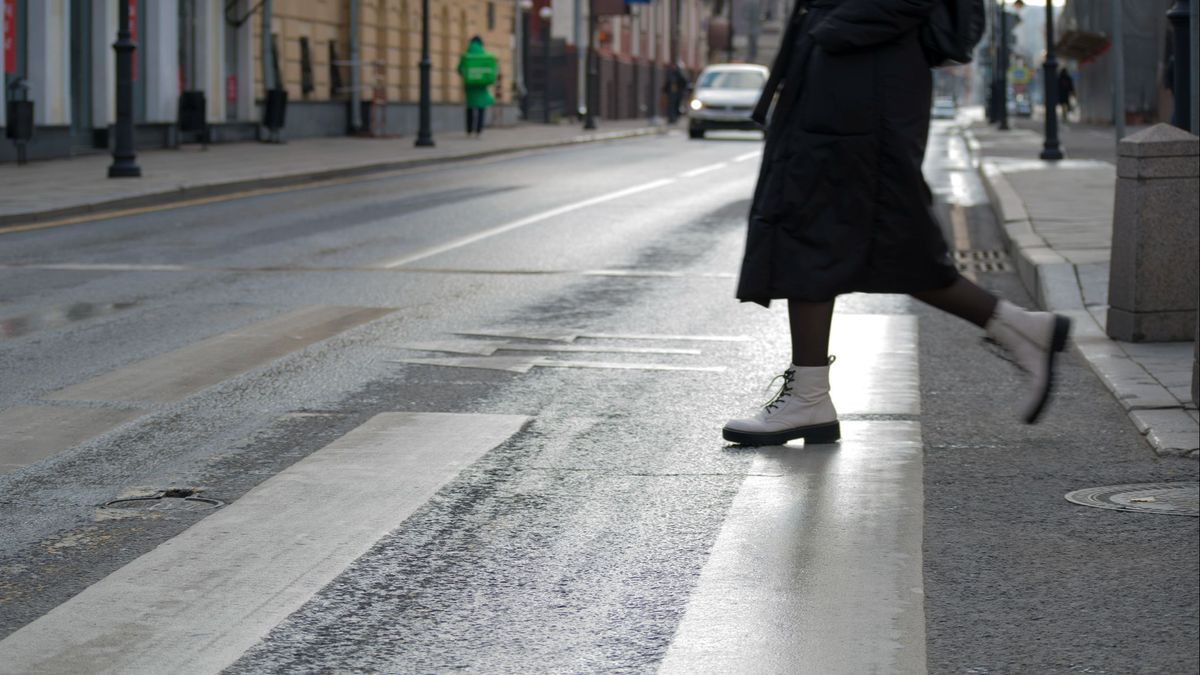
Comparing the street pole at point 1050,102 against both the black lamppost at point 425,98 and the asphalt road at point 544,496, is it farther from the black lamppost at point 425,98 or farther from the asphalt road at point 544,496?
the asphalt road at point 544,496

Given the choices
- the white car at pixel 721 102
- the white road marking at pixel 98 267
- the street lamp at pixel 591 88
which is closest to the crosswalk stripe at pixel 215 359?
the white road marking at pixel 98 267

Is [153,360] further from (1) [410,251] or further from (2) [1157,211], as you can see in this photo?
(1) [410,251]

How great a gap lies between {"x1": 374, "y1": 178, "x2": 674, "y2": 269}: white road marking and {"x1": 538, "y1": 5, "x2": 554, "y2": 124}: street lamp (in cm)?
3656

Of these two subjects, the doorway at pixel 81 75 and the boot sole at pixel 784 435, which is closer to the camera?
the boot sole at pixel 784 435

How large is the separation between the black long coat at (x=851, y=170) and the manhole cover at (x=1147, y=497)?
2.70ft

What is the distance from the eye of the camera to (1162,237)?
7.39 metres

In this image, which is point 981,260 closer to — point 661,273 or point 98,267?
point 661,273

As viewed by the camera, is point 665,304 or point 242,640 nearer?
point 242,640

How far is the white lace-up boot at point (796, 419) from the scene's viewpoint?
539 centimetres

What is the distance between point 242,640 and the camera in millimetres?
3398

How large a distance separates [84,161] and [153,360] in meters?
16.9

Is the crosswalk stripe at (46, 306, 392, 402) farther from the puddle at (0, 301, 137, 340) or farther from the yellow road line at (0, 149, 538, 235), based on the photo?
the yellow road line at (0, 149, 538, 235)

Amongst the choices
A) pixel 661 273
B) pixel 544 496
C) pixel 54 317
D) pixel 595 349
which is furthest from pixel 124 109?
pixel 544 496

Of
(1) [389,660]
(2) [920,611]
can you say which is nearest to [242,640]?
(1) [389,660]
